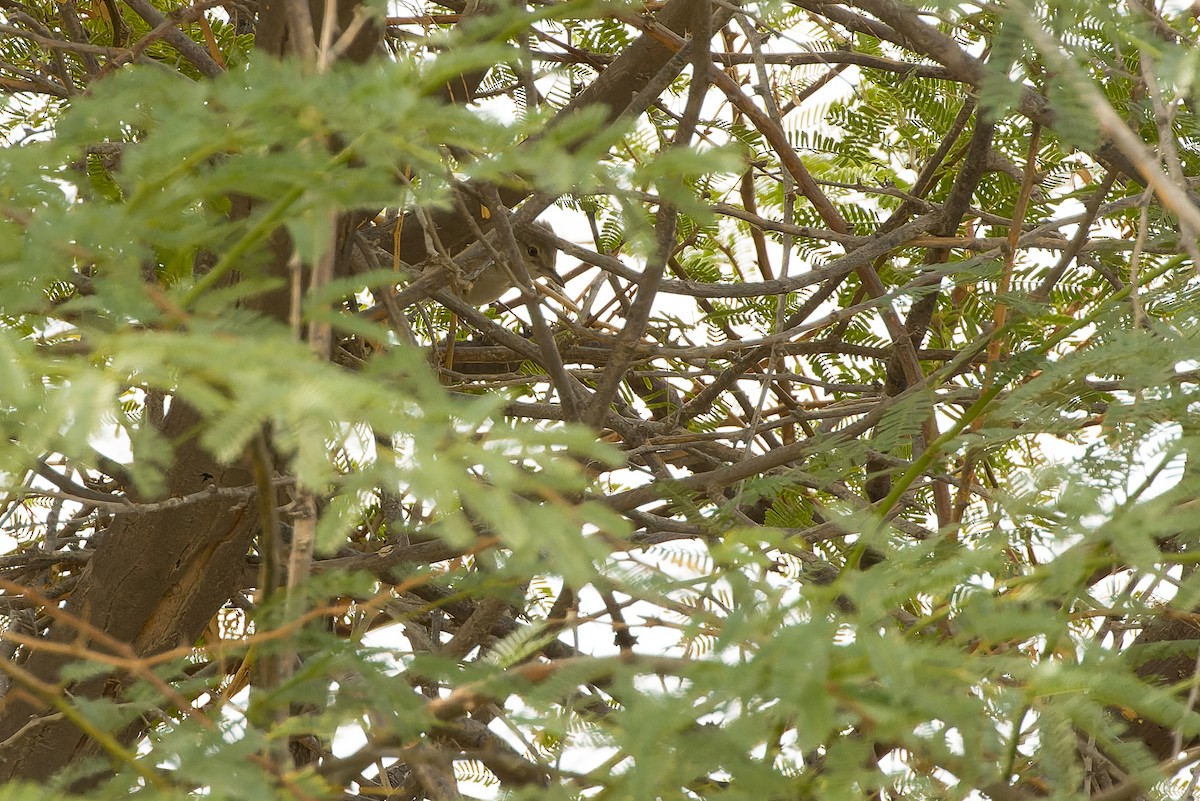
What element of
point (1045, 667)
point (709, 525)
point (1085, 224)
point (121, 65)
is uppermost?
point (121, 65)

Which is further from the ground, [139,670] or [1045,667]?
[139,670]

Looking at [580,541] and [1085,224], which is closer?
[580,541]

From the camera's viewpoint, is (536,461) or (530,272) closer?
(536,461)

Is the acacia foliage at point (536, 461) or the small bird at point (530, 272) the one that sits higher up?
the small bird at point (530, 272)

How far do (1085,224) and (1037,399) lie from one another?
0.38 m

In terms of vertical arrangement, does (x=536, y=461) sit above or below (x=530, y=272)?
below

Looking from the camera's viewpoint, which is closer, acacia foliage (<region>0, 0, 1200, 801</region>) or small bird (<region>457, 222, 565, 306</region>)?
acacia foliage (<region>0, 0, 1200, 801</region>)

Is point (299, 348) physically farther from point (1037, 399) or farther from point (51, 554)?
point (51, 554)

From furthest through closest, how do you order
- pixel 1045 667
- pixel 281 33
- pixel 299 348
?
pixel 281 33 → pixel 1045 667 → pixel 299 348

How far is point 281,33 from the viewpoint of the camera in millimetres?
1479

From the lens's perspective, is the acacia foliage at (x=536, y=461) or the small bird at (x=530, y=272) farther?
the small bird at (x=530, y=272)

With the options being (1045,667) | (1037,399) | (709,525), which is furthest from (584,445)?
(1037,399)

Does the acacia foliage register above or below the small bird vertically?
below

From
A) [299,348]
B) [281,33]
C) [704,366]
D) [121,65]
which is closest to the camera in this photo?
[299,348]
